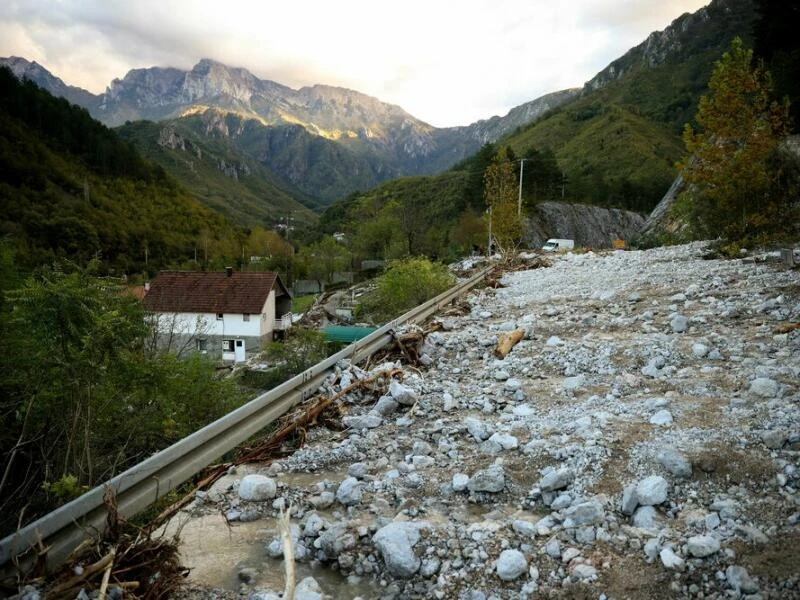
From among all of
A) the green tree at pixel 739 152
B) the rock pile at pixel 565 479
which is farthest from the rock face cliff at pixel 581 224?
the rock pile at pixel 565 479

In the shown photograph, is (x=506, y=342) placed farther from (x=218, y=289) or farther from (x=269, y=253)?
(x=269, y=253)

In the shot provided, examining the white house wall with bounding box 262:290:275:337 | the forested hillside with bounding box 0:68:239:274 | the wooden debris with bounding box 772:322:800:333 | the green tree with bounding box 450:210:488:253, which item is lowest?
the white house wall with bounding box 262:290:275:337

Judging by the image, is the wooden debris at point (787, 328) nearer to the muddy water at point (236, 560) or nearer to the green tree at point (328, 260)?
the muddy water at point (236, 560)

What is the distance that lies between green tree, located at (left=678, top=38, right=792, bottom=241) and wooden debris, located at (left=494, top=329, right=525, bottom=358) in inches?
442

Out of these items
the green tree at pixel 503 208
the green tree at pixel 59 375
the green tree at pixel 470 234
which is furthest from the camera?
the green tree at pixel 470 234

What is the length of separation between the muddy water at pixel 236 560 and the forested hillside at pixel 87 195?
288 feet

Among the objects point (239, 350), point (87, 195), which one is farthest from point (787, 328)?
point (87, 195)

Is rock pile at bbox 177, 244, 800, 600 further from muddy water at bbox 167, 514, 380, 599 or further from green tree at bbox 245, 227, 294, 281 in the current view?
green tree at bbox 245, 227, 294, 281

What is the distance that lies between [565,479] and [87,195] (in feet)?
391

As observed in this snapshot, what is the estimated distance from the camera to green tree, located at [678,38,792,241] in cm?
1394

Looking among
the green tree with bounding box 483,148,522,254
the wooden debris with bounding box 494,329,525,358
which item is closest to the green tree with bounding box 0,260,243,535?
the wooden debris with bounding box 494,329,525,358

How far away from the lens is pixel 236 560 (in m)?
2.27

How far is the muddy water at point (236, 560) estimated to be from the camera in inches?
Answer: 83.3

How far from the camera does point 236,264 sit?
318 feet
